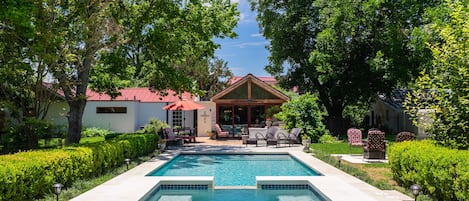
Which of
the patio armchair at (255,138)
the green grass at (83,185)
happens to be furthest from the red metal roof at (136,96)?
the green grass at (83,185)

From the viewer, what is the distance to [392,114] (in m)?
32.4

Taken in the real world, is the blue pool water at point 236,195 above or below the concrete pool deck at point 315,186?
below

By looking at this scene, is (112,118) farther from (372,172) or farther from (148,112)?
(372,172)

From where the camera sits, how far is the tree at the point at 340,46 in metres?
25.4

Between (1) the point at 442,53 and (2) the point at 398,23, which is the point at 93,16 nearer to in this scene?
(1) the point at 442,53

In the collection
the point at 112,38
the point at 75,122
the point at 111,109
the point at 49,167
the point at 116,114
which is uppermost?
the point at 112,38

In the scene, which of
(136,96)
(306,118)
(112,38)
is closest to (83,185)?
(112,38)

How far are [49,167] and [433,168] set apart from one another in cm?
800

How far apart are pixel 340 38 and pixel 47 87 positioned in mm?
17764

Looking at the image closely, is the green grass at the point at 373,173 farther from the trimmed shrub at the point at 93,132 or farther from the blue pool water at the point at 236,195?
the trimmed shrub at the point at 93,132

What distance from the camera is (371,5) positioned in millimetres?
24875

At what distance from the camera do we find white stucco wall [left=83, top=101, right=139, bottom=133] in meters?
30.0

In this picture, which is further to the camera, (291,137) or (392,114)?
(392,114)

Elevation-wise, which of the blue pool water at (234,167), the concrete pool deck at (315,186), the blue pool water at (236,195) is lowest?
the blue pool water at (236,195)
